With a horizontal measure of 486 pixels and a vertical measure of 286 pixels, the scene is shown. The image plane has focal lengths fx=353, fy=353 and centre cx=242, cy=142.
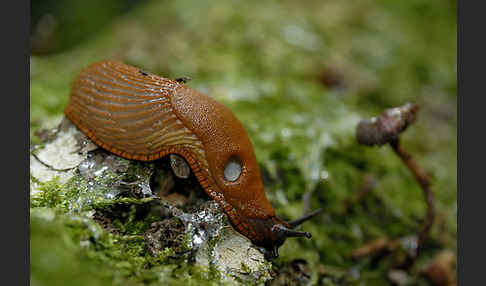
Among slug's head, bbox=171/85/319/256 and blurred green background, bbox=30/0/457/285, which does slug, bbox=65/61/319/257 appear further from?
blurred green background, bbox=30/0/457/285

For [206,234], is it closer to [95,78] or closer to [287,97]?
[95,78]

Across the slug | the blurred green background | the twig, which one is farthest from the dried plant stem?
the slug

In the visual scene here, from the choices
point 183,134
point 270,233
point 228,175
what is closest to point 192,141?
point 183,134

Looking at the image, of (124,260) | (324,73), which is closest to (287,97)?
(324,73)

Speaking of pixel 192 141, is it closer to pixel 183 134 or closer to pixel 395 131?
pixel 183 134

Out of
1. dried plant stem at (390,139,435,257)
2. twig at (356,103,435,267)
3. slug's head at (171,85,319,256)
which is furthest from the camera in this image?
dried plant stem at (390,139,435,257)

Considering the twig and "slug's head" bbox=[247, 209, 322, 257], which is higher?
the twig

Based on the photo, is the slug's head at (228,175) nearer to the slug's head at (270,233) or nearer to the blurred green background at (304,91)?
the slug's head at (270,233)

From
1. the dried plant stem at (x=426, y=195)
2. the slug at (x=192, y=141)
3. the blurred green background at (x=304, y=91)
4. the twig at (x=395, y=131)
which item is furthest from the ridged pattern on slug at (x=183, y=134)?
the dried plant stem at (x=426, y=195)
